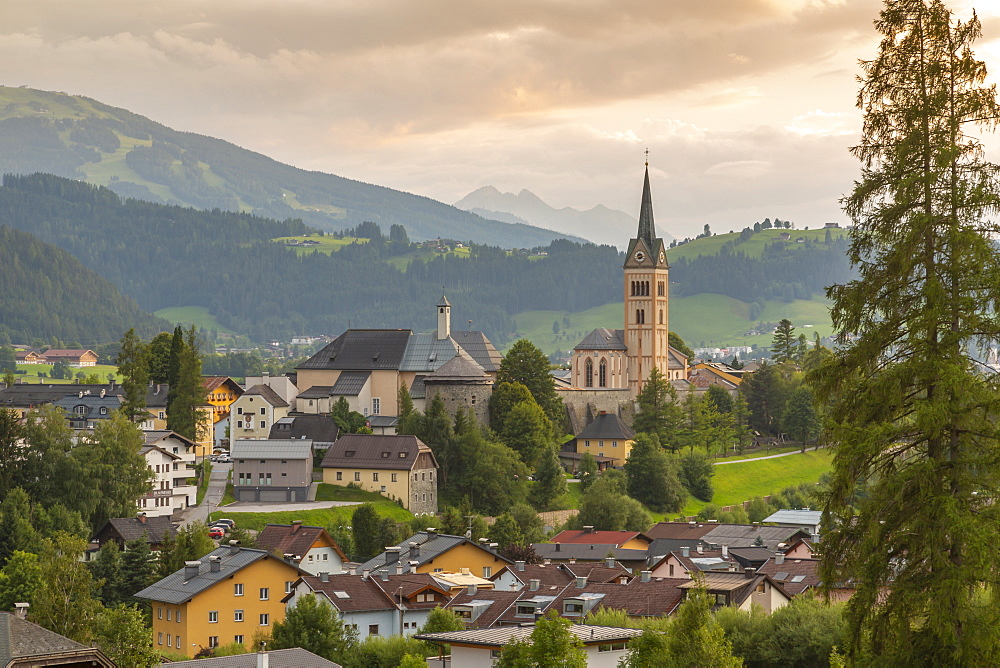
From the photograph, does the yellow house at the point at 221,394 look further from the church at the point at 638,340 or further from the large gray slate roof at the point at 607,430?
the large gray slate roof at the point at 607,430

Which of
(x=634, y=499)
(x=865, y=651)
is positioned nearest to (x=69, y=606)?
(x=865, y=651)

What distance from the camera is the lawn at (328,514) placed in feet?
250

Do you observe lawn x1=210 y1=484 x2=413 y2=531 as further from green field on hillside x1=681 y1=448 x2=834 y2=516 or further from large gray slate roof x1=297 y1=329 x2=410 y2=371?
green field on hillside x1=681 y1=448 x2=834 y2=516

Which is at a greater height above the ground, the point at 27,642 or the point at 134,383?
the point at 134,383

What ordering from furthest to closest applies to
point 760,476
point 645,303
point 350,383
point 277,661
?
point 645,303 < point 760,476 < point 350,383 < point 277,661

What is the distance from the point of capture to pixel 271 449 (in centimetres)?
8400

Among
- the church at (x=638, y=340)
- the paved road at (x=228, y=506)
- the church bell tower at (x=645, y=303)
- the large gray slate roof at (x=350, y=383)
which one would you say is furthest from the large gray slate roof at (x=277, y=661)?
the church bell tower at (x=645, y=303)

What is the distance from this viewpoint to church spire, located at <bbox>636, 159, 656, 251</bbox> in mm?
133125

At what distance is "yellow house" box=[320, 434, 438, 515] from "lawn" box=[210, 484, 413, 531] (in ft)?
2.25

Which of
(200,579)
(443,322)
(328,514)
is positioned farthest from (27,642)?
(443,322)

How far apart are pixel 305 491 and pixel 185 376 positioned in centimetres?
1185

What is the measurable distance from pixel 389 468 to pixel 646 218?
57.0m

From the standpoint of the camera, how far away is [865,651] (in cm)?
1972

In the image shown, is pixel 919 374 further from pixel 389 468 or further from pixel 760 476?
pixel 760 476
